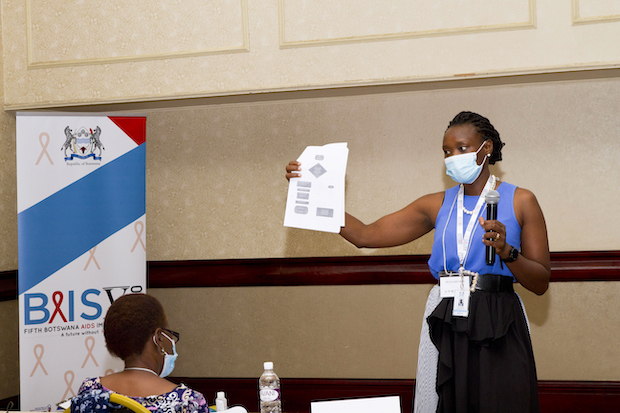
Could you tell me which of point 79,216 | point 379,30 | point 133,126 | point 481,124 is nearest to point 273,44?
point 379,30

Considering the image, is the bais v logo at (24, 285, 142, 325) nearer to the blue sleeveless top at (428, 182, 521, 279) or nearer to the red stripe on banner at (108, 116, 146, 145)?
the red stripe on banner at (108, 116, 146, 145)

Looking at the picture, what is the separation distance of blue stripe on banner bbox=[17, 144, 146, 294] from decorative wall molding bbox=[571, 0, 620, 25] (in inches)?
108

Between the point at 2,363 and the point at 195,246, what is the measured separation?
5.03 ft

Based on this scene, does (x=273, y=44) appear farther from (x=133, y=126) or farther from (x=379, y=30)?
(x=133, y=126)

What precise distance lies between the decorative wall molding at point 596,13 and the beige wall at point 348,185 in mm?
491

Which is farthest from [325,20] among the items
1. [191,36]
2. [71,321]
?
[71,321]

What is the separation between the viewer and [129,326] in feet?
5.57

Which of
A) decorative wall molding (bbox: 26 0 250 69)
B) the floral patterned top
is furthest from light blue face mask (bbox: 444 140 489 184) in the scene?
decorative wall molding (bbox: 26 0 250 69)

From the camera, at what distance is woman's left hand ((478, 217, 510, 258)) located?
1.99m

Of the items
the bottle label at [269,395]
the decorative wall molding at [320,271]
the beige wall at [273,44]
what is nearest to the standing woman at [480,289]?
the bottle label at [269,395]

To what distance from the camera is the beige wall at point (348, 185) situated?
368 cm

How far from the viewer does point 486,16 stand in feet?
10.3

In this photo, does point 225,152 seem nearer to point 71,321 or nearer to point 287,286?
point 287,286

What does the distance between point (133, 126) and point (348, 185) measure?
154cm
